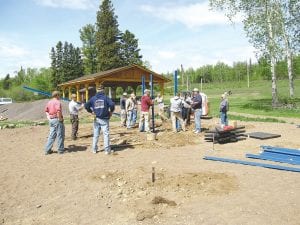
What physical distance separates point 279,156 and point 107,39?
52806mm

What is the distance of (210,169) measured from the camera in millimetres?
8664

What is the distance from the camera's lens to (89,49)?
74.8 meters

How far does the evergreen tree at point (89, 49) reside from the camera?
72.8m

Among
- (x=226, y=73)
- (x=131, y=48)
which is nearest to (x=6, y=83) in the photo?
(x=131, y=48)

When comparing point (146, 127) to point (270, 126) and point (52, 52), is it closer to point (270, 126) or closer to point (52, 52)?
point (270, 126)

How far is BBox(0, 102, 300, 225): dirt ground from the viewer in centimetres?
583

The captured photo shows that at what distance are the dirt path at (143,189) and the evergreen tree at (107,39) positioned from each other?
47890 millimetres

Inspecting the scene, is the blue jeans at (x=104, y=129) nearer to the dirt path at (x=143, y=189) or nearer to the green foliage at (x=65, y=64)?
the dirt path at (x=143, y=189)

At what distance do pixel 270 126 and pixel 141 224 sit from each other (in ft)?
39.6

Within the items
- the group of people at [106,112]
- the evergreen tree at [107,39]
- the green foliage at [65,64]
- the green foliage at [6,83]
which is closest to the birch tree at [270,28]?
the group of people at [106,112]

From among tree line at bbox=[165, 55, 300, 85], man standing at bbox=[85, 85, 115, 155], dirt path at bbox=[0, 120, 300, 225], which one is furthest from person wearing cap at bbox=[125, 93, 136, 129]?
tree line at bbox=[165, 55, 300, 85]

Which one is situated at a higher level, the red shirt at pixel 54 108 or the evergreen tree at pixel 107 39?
the evergreen tree at pixel 107 39

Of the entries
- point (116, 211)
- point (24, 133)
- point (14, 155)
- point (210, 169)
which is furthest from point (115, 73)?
point (116, 211)

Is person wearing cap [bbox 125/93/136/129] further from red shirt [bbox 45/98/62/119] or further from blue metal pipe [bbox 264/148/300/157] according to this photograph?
blue metal pipe [bbox 264/148/300/157]
